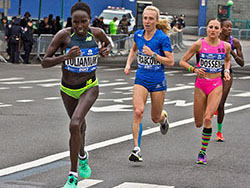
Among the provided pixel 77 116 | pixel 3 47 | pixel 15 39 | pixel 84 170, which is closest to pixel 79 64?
pixel 77 116

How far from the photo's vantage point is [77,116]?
7.66 metres

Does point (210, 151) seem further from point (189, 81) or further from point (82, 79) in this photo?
point (189, 81)

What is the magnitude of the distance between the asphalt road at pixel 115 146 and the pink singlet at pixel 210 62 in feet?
3.11

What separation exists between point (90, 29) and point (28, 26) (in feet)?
66.3

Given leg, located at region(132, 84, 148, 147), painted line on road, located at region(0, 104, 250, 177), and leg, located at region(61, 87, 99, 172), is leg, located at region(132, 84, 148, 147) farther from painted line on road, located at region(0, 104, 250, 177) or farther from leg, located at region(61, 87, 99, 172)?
leg, located at region(61, 87, 99, 172)

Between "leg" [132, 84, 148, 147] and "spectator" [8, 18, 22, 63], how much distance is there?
60.9 ft

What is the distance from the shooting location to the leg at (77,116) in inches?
295

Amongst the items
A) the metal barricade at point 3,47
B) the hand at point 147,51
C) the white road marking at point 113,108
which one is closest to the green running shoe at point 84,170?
the hand at point 147,51

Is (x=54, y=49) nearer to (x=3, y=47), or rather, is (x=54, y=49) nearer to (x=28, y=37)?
(x=28, y=37)

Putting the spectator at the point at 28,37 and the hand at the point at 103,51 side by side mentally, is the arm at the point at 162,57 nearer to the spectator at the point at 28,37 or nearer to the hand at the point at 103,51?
the hand at the point at 103,51

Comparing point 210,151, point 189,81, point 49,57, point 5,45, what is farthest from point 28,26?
point 49,57

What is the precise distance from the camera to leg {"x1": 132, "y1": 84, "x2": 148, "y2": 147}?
944cm

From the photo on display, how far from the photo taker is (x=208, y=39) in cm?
988

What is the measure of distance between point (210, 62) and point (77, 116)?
2.76m
